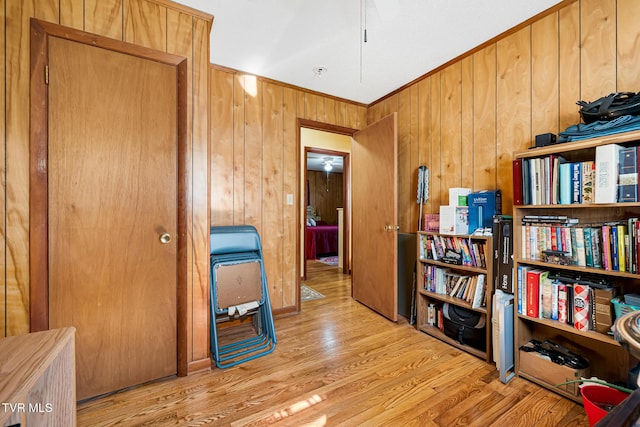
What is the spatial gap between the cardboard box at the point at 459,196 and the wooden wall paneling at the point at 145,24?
2379 millimetres

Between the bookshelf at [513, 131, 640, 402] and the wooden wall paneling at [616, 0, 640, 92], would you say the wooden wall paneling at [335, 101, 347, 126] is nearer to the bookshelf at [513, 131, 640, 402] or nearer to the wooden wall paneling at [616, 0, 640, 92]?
the bookshelf at [513, 131, 640, 402]

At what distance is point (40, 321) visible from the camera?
1478 mm

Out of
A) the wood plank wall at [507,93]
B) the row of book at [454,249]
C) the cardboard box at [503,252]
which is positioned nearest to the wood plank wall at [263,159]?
the wood plank wall at [507,93]

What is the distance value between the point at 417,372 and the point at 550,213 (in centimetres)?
146

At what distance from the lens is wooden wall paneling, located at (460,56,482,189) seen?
2.37 m

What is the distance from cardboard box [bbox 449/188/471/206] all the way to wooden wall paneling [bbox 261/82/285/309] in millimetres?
1691

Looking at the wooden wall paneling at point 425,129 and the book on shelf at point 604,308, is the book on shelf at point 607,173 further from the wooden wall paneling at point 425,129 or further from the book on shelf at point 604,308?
the wooden wall paneling at point 425,129

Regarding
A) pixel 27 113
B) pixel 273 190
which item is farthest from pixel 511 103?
pixel 27 113

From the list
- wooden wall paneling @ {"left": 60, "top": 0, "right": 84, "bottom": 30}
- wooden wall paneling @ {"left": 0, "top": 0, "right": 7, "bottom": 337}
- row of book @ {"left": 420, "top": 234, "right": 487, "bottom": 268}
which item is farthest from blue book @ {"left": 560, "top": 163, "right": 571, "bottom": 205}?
wooden wall paneling @ {"left": 0, "top": 0, "right": 7, "bottom": 337}

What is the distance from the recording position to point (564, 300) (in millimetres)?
1655

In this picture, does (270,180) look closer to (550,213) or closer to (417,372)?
(417,372)

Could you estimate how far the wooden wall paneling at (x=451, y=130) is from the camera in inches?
97.1

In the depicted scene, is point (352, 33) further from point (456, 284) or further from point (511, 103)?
point (456, 284)

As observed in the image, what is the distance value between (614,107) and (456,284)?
153 cm
